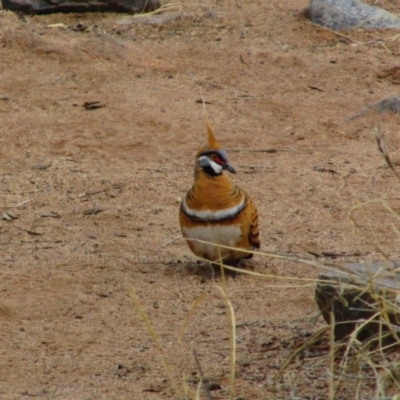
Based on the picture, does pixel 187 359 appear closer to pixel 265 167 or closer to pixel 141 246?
pixel 141 246

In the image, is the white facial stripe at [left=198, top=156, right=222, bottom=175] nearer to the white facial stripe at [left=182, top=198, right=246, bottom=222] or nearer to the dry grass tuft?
the white facial stripe at [left=182, top=198, right=246, bottom=222]

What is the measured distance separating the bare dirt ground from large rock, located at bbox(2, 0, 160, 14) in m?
0.14

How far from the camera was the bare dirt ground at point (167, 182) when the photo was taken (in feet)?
16.7

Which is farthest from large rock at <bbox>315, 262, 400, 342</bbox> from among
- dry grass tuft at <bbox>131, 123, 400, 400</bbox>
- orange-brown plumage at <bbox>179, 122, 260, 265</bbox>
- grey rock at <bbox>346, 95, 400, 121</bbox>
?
grey rock at <bbox>346, 95, 400, 121</bbox>

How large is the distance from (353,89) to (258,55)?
1.21m

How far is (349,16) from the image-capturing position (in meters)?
11.4

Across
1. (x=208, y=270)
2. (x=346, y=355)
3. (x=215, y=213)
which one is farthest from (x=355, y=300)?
(x=208, y=270)

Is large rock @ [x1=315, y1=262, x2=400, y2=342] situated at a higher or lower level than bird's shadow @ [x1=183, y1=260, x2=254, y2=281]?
higher

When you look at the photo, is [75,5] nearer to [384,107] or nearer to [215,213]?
[384,107]

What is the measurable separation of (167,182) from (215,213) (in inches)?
78.5

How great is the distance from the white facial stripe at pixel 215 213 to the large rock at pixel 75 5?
6.22 meters

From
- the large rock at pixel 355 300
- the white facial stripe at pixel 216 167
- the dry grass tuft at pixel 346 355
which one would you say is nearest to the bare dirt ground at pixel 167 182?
the dry grass tuft at pixel 346 355

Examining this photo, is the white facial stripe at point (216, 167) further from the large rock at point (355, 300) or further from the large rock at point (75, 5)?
the large rock at point (75, 5)

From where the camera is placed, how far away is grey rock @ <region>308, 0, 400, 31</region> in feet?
37.5
